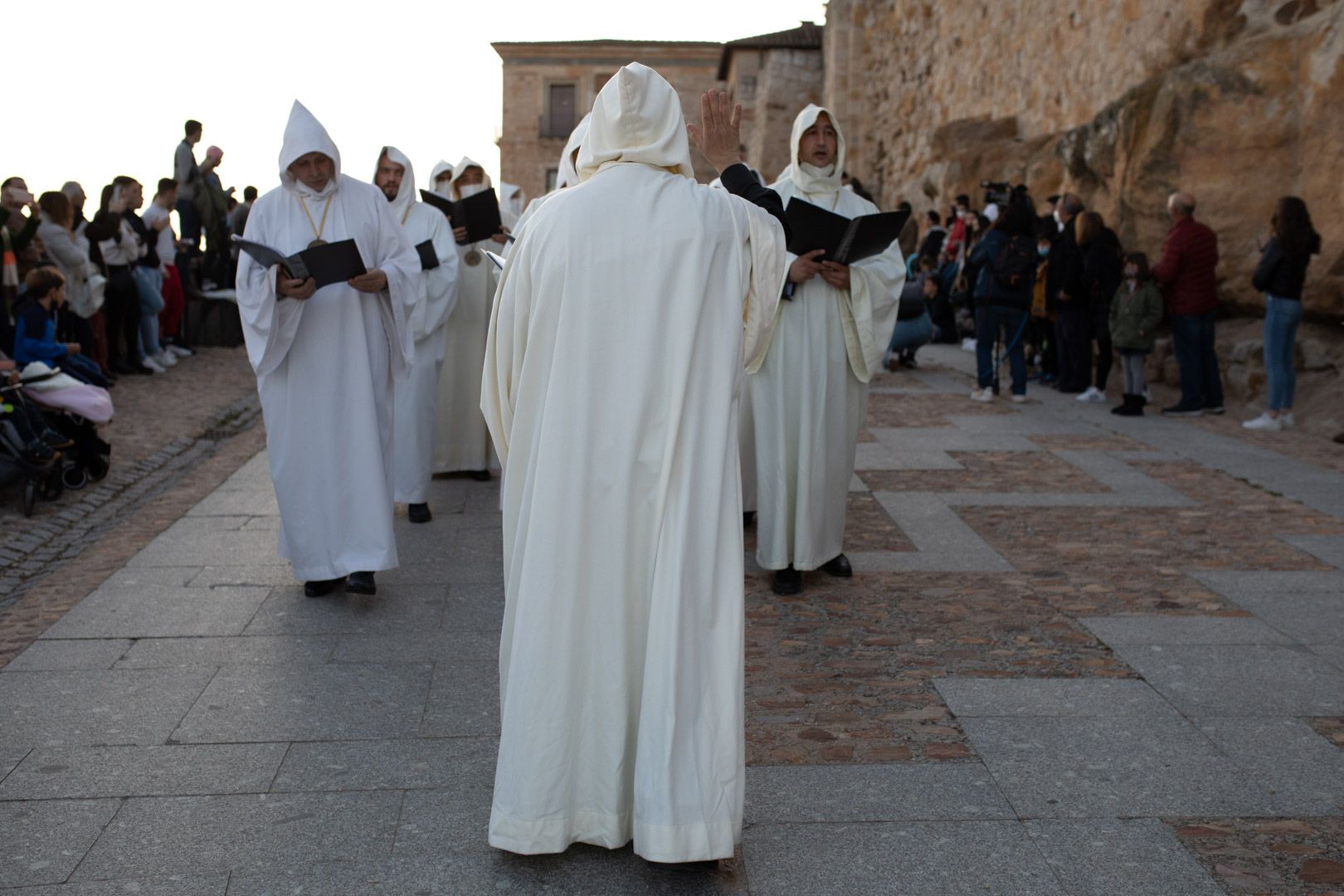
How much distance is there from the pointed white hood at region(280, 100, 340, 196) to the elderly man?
324 inches

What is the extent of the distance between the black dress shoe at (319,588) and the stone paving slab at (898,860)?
9.87 feet

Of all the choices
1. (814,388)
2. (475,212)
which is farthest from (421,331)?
(814,388)

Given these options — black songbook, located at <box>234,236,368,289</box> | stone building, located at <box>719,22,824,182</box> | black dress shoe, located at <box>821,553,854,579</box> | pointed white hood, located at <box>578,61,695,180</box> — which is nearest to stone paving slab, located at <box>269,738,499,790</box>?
pointed white hood, located at <box>578,61,695,180</box>

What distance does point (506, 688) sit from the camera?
11.2 feet

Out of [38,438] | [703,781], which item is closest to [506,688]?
[703,781]

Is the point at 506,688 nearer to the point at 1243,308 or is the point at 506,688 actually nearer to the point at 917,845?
the point at 917,845

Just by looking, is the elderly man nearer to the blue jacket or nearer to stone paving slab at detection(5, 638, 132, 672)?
the blue jacket

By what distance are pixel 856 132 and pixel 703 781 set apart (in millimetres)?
30447

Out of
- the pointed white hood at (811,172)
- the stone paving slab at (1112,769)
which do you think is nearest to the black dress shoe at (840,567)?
the pointed white hood at (811,172)

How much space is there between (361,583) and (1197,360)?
8.53 meters

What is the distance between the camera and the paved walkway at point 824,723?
3459 mm

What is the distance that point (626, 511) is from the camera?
334 cm

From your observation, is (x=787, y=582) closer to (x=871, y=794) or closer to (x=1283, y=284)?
(x=871, y=794)

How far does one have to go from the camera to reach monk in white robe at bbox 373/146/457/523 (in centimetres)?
781
